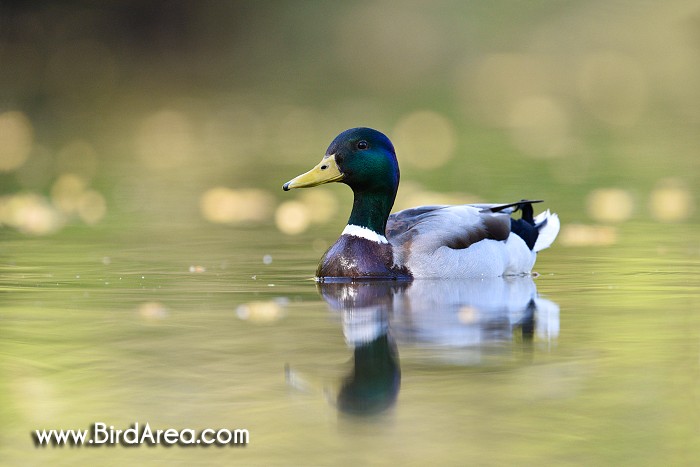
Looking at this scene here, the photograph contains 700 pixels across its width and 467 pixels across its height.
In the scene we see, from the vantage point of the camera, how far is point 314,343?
23.5 ft

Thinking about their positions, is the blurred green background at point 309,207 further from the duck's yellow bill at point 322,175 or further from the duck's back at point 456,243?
the duck's yellow bill at point 322,175

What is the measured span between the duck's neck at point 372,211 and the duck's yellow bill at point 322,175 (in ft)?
0.79

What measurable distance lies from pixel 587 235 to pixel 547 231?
2.64 ft

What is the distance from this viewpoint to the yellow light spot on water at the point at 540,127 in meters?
19.3

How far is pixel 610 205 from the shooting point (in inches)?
536

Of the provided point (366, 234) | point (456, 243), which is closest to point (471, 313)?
point (456, 243)

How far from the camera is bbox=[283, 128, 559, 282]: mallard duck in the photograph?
9.93 metres

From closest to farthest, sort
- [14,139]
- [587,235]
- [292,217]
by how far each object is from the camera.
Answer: [587,235] < [292,217] < [14,139]

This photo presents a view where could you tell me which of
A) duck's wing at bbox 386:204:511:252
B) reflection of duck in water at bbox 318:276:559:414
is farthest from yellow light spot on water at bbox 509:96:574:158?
reflection of duck in water at bbox 318:276:559:414

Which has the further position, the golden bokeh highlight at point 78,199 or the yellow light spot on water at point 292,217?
the golden bokeh highlight at point 78,199

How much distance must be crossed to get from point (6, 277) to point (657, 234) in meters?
5.35

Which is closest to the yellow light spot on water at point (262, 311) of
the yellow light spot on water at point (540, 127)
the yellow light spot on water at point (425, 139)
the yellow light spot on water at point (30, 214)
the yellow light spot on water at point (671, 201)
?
the yellow light spot on water at point (30, 214)

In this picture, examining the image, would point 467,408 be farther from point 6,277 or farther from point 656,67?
point 656,67

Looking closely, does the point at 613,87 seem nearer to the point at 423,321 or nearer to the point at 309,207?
the point at 309,207
